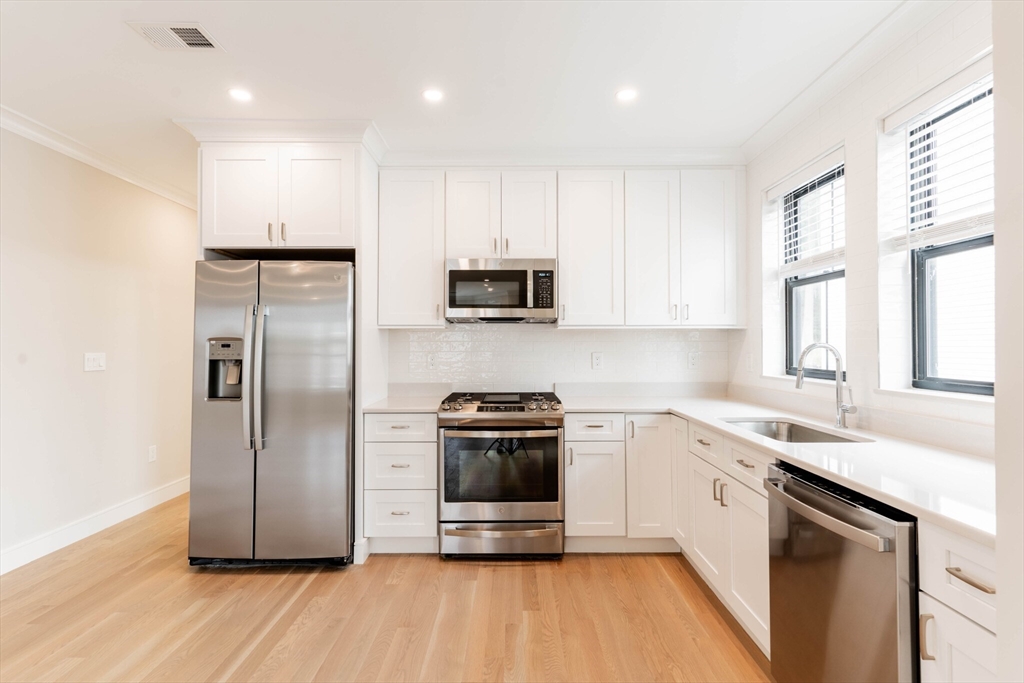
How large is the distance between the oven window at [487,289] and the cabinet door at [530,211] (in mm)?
179

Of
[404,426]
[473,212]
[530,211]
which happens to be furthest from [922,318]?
[404,426]

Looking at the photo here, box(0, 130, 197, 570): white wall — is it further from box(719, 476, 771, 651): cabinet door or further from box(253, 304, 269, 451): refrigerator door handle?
box(719, 476, 771, 651): cabinet door

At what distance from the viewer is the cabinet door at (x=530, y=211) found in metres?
3.22

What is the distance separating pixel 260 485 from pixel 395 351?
1.25 metres

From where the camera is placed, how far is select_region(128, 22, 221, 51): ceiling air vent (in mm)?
1946

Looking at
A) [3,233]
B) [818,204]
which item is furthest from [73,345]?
[818,204]

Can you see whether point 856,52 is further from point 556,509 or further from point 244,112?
point 244,112

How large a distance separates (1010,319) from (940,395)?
1791 mm

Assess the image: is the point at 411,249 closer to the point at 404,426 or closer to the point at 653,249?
the point at 404,426

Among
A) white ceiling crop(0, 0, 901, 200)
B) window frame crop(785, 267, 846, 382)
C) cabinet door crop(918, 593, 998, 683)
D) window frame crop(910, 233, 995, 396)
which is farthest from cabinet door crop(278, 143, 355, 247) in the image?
cabinet door crop(918, 593, 998, 683)

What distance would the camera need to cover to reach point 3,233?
2754mm

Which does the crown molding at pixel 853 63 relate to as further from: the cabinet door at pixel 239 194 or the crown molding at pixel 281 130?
the cabinet door at pixel 239 194

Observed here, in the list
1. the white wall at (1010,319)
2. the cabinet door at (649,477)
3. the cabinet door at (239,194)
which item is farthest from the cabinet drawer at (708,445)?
the cabinet door at (239,194)

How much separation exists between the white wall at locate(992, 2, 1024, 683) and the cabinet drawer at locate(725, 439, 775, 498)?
58.8 inches
